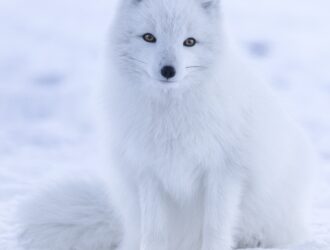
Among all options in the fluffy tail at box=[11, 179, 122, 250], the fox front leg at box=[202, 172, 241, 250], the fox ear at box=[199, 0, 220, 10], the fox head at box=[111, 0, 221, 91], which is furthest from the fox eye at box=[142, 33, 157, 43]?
the fluffy tail at box=[11, 179, 122, 250]

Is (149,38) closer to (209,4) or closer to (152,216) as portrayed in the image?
(209,4)

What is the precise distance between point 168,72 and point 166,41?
134 millimetres

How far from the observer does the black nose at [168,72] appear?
2.50 meters

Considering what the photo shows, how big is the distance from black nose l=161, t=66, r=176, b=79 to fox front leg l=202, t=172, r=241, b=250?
477mm

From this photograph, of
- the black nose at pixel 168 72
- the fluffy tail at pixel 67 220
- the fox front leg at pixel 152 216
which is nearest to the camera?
the black nose at pixel 168 72

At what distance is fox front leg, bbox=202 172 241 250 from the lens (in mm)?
2748

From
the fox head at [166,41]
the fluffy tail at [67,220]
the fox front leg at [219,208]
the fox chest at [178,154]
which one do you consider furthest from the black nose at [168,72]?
the fluffy tail at [67,220]

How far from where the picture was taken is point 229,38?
2.82 meters

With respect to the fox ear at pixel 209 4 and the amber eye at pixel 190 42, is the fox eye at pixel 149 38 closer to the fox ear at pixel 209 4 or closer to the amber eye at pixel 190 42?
the amber eye at pixel 190 42

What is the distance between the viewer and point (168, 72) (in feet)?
8.22

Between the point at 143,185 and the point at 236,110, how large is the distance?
0.51m

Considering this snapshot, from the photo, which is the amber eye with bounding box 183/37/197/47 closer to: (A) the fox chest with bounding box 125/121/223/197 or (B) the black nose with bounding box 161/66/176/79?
(B) the black nose with bounding box 161/66/176/79

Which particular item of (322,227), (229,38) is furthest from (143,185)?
(322,227)

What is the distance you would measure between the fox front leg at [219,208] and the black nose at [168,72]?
18.8 inches
